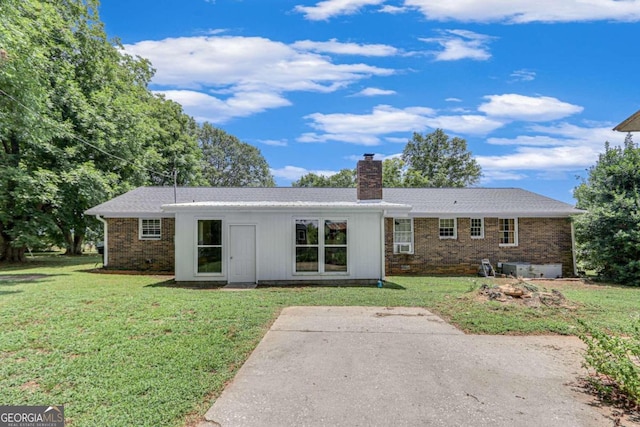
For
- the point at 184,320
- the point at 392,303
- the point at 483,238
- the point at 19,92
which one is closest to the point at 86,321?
the point at 184,320

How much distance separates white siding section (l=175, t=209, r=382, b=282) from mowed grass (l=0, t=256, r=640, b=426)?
949 millimetres

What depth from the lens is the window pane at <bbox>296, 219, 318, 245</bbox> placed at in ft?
38.3

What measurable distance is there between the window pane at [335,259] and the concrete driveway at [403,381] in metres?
5.33

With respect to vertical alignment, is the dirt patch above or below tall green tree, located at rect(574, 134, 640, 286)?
below

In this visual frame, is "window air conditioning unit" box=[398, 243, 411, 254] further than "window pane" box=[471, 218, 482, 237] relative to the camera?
No

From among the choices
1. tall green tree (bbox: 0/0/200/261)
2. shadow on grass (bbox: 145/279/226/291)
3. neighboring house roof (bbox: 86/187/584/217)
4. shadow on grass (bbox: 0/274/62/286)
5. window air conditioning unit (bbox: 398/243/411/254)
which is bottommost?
shadow on grass (bbox: 145/279/226/291)

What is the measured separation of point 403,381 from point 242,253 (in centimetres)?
839

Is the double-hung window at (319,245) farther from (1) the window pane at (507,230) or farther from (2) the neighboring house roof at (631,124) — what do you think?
(1) the window pane at (507,230)

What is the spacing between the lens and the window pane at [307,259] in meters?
11.7

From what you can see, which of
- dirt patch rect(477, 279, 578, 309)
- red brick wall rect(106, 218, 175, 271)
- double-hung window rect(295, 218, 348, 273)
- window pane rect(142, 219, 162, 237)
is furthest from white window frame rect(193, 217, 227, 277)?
dirt patch rect(477, 279, 578, 309)

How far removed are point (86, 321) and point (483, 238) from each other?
14.4 m

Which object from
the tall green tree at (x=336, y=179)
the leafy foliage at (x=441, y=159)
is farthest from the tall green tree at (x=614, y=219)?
the tall green tree at (x=336, y=179)

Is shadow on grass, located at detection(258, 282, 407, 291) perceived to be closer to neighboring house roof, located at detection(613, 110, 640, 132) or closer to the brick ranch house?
the brick ranch house

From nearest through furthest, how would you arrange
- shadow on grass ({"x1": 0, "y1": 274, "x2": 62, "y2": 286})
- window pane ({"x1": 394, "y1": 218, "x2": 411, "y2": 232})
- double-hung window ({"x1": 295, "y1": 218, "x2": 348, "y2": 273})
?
shadow on grass ({"x1": 0, "y1": 274, "x2": 62, "y2": 286}) < double-hung window ({"x1": 295, "y1": 218, "x2": 348, "y2": 273}) < window pane ({"x1": 394, "y1": 218, "x2": 411, "y2": 232})
